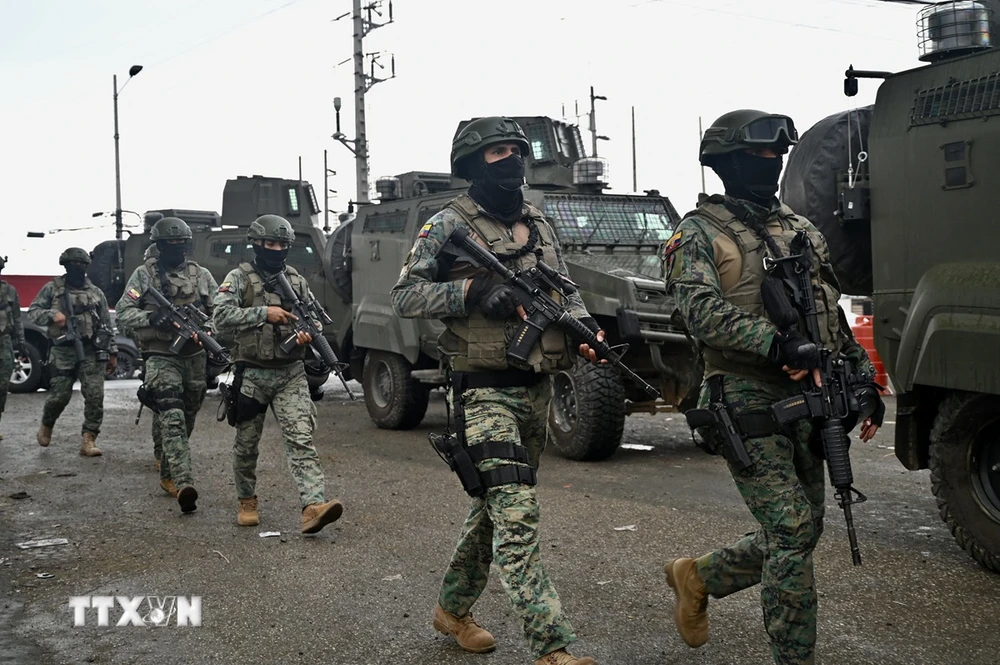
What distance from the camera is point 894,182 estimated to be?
19.2 ft

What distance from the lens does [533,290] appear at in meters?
4.41

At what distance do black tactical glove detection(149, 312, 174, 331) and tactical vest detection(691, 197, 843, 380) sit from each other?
17.0 ft

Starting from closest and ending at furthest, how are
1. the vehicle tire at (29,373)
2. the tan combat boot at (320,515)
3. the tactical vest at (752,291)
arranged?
1. the tactical vest at (752,291)
2. the tan combat boot at (320,515)
3. the vehicle tire at (29,373)

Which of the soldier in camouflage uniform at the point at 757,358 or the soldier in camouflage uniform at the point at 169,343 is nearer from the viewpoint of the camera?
the soldier in camouflage uniform at the point at 757,358

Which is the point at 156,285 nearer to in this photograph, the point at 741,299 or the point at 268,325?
the point at 268,325

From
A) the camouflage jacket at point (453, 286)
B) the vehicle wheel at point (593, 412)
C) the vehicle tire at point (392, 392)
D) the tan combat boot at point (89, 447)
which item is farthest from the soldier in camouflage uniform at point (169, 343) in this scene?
the camouflage jacket at point (453, 286)

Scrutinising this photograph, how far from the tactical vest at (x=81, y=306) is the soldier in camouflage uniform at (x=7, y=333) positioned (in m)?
0.94

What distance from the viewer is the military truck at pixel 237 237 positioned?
52.9ft

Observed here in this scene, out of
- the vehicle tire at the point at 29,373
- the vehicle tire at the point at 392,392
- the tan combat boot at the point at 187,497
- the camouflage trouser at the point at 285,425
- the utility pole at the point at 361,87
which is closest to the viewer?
the camouflage trouser at the point at 285,425

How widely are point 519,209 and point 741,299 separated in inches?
40.5

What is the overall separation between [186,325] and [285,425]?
1781 millimetres

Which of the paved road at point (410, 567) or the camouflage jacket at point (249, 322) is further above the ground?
the camouflage jacket at point (249, 322)

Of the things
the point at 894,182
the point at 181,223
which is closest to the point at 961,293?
the point at 894,182

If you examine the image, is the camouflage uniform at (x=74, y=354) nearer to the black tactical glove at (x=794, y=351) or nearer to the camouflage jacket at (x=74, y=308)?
the camouflage jacket at (x=74, y=308)
